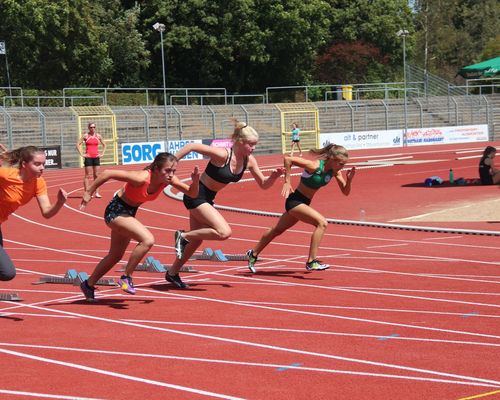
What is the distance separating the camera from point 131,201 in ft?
35.1

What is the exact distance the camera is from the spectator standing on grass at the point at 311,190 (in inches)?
504

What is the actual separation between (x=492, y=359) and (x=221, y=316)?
10.0 ft

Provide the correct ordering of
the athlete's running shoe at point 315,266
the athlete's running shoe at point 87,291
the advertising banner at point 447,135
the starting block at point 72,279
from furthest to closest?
the advertising banner at point 447,135, the athlete's running shoe at point 315,266, the starting block at point 72,279, the athlete's running shoe at point 87,291

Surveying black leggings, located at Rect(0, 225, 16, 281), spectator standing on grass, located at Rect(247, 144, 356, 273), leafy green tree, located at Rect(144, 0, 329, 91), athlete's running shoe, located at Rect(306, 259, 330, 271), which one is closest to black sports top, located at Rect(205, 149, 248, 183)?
spectator standing on grass, located at Rect(247, 144, 356, 273)

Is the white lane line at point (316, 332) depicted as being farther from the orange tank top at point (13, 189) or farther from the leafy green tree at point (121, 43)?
the leafy green tree at point (121, 43)

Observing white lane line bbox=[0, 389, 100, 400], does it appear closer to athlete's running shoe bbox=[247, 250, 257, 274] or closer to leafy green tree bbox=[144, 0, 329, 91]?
athlete's running shoe bbox=[247, 250, 257, 274]

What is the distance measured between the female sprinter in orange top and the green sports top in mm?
2554

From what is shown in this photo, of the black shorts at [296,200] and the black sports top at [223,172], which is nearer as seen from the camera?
the black sports top at [223,172]

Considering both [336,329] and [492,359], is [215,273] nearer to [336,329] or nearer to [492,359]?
[336,329]

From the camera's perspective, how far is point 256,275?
515 inches

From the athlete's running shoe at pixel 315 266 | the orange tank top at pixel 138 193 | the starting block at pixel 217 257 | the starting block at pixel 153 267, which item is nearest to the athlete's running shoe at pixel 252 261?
the athlete's running shoe at pixel 315 266

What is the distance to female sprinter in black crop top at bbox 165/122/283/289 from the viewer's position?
11508mm

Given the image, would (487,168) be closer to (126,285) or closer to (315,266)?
(315,266)

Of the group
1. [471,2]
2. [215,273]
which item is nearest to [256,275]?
[215,273]
